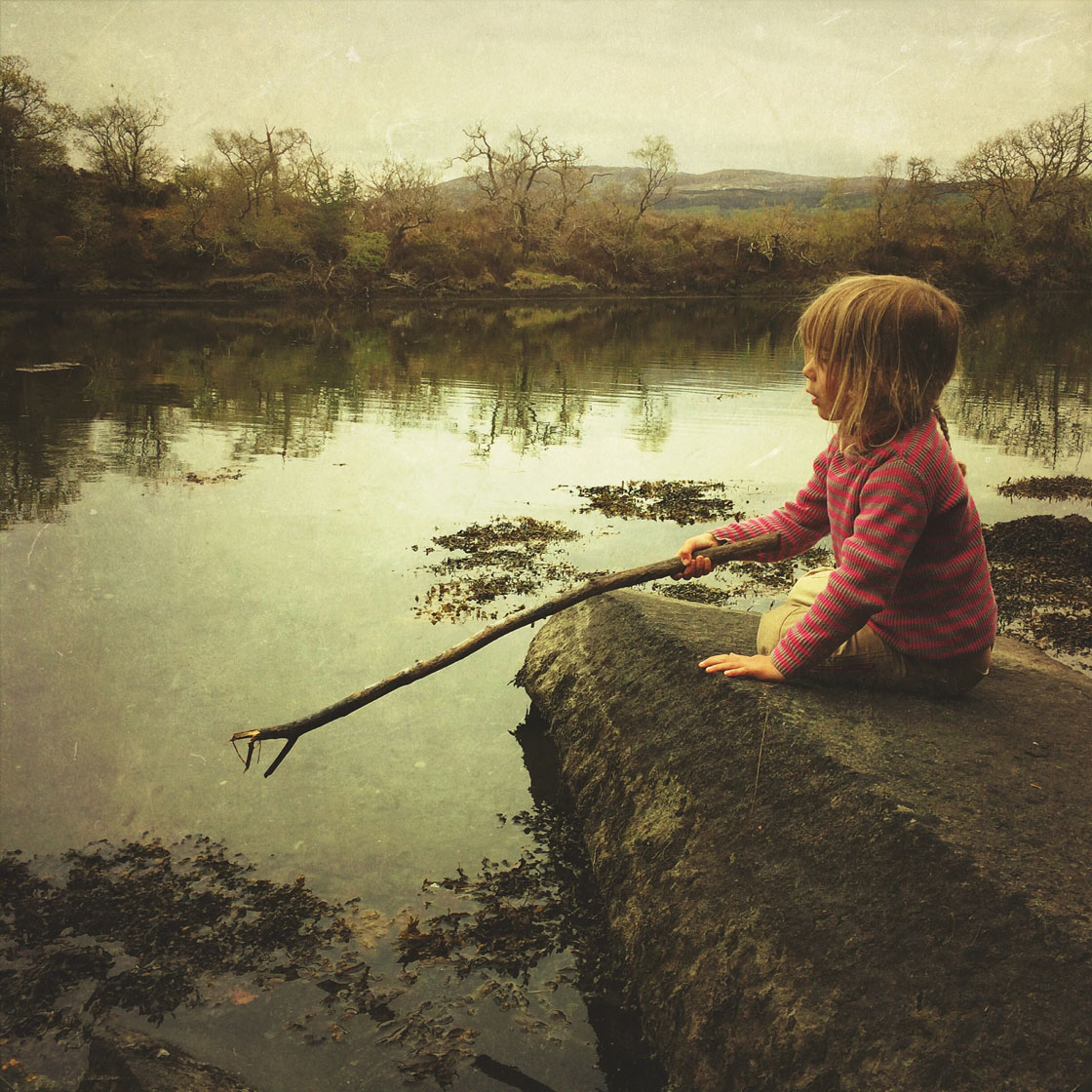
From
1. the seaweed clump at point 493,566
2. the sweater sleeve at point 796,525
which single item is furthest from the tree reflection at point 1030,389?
the sweater sleeve at point 796,525

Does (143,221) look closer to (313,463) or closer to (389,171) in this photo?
(389,171)

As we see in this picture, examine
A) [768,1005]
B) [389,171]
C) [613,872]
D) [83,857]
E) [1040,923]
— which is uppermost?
[389,171]

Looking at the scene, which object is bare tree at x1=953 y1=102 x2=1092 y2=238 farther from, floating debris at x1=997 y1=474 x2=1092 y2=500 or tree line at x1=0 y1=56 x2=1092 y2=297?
floating debris at x1=997 y1=474 x2=1092 y2=500

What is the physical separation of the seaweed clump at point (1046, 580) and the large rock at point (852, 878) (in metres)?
3.10

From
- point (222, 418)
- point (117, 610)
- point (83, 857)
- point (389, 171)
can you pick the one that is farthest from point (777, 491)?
point (389, 171)

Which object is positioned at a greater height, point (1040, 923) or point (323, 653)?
point (1040, 923)

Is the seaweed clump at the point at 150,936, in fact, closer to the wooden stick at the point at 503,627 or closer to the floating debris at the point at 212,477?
the wooden stick at the point at 503,627

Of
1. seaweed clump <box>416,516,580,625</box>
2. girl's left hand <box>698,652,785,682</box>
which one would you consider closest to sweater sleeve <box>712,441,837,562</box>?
girl's left hand <box>698,652,785,682</box>

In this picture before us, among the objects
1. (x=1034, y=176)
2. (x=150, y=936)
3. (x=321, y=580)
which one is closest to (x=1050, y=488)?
(x=321, y=580)

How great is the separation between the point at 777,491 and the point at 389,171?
77.2 m

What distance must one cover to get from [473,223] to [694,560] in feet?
276

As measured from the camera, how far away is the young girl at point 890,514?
10.5 ft

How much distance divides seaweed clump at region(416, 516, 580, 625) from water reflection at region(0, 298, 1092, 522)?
4.31m

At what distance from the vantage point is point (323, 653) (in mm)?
6672
